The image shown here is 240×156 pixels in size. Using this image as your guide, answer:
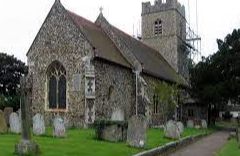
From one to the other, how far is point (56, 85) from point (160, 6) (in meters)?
24.1

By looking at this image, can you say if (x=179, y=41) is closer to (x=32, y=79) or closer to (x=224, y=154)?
(x=32, y=79)

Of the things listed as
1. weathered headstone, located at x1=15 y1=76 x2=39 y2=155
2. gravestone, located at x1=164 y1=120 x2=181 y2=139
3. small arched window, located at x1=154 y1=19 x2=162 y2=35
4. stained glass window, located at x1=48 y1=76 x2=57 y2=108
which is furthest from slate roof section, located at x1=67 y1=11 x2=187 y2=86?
weathered headstone, located at x1=15 y1=76 x2=39 y2=155

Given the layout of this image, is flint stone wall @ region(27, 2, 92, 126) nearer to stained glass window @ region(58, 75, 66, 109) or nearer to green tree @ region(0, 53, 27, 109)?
stained glass window @ region(58, 75, 66, 109)

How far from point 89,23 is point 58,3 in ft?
15.6

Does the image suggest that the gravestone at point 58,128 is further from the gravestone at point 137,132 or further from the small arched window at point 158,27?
the small arched window at point 158,27

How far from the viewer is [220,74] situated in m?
43.9

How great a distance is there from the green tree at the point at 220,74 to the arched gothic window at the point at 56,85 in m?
16.9

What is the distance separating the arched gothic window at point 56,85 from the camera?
98.5 ft

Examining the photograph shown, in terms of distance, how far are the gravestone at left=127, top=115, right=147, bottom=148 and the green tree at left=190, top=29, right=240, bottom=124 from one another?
24822 millimetres

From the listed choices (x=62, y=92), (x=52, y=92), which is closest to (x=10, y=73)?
(x=52, y=92)

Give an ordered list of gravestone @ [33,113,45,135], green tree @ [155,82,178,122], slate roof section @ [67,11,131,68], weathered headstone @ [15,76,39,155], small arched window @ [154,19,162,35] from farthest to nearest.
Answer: small arched window @ [154,19,162,35]
green tree @ [155,82,178,122]
slate roof section @ [67,11,131,68]
gravestone @ [33,113,45,135]
weathered headstone @ [15,76,39,155]

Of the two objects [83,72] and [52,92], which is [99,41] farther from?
[52,92]

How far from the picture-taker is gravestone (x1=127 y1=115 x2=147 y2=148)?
18016mm

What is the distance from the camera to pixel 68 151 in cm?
1508
